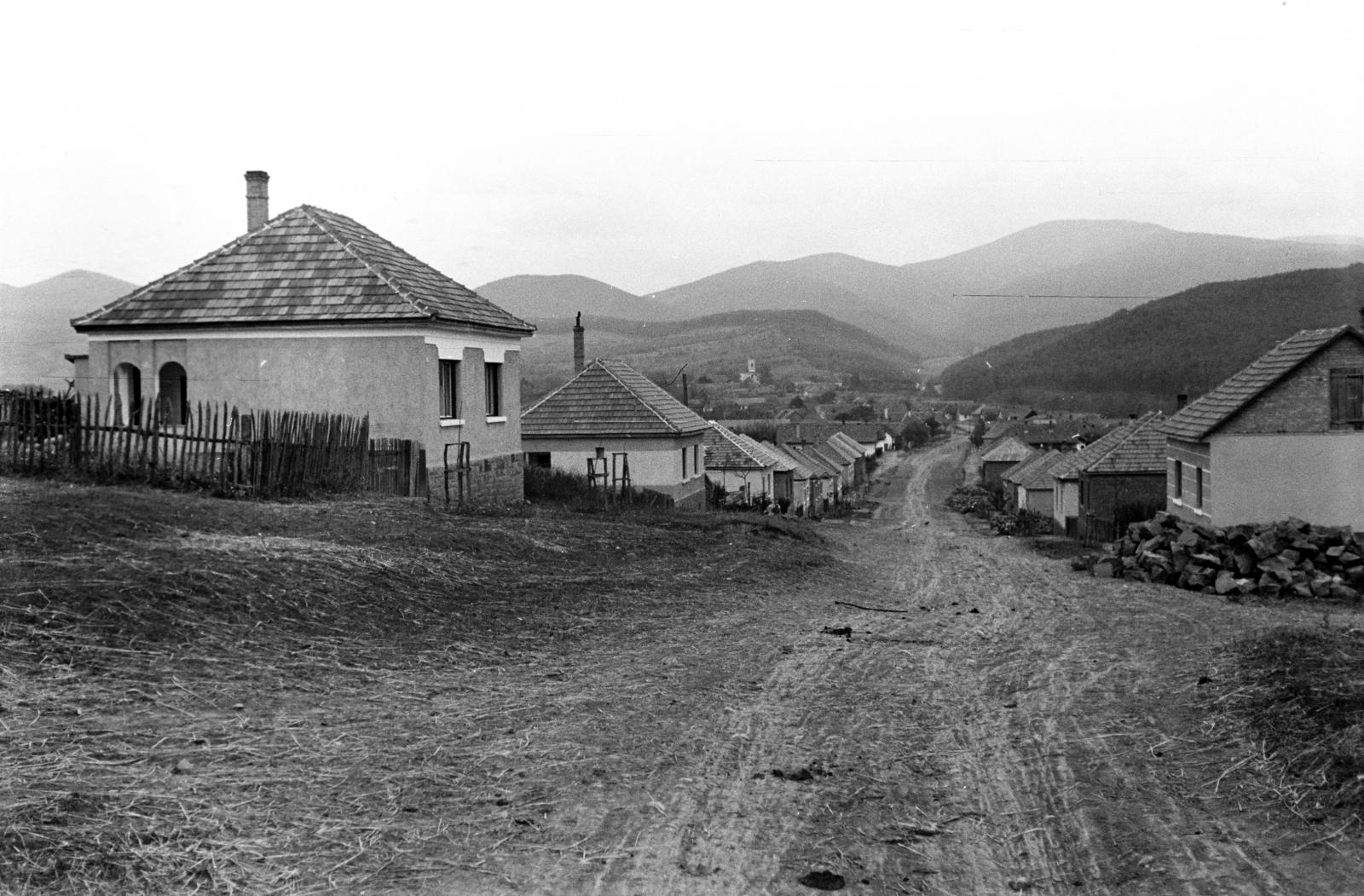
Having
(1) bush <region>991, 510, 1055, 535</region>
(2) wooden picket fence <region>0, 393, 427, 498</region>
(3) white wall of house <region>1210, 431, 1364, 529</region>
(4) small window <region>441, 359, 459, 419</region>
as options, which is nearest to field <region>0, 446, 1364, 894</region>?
(2) wooden picket fence <region>0, 393, 427, 498</region>

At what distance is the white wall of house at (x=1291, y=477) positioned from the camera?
2642cm

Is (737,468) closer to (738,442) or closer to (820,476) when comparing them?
(738,442)

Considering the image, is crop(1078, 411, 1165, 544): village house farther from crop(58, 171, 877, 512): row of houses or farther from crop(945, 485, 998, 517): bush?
crop(58, 171, 877, 512): row of houses

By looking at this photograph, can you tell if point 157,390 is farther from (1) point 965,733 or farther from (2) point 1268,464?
(2) point 1268,464

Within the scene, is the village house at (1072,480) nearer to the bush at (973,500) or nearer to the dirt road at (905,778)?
the bush at (973,500)

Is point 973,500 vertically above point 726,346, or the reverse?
point 726,346

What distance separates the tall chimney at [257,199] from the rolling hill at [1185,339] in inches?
1660

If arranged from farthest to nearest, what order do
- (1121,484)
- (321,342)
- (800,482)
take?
(800,482), (1121,484), (321,342)

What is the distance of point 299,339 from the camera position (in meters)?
21.0

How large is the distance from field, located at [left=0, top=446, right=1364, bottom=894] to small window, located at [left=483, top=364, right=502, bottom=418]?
385 inches

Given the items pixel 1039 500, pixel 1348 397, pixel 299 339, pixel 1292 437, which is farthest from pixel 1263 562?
pixel 1039 500

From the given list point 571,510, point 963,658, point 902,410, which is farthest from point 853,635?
point 902,410

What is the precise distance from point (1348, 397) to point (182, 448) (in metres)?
25.5

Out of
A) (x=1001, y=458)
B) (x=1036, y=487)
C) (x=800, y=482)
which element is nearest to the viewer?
(x=1036, y=487)
